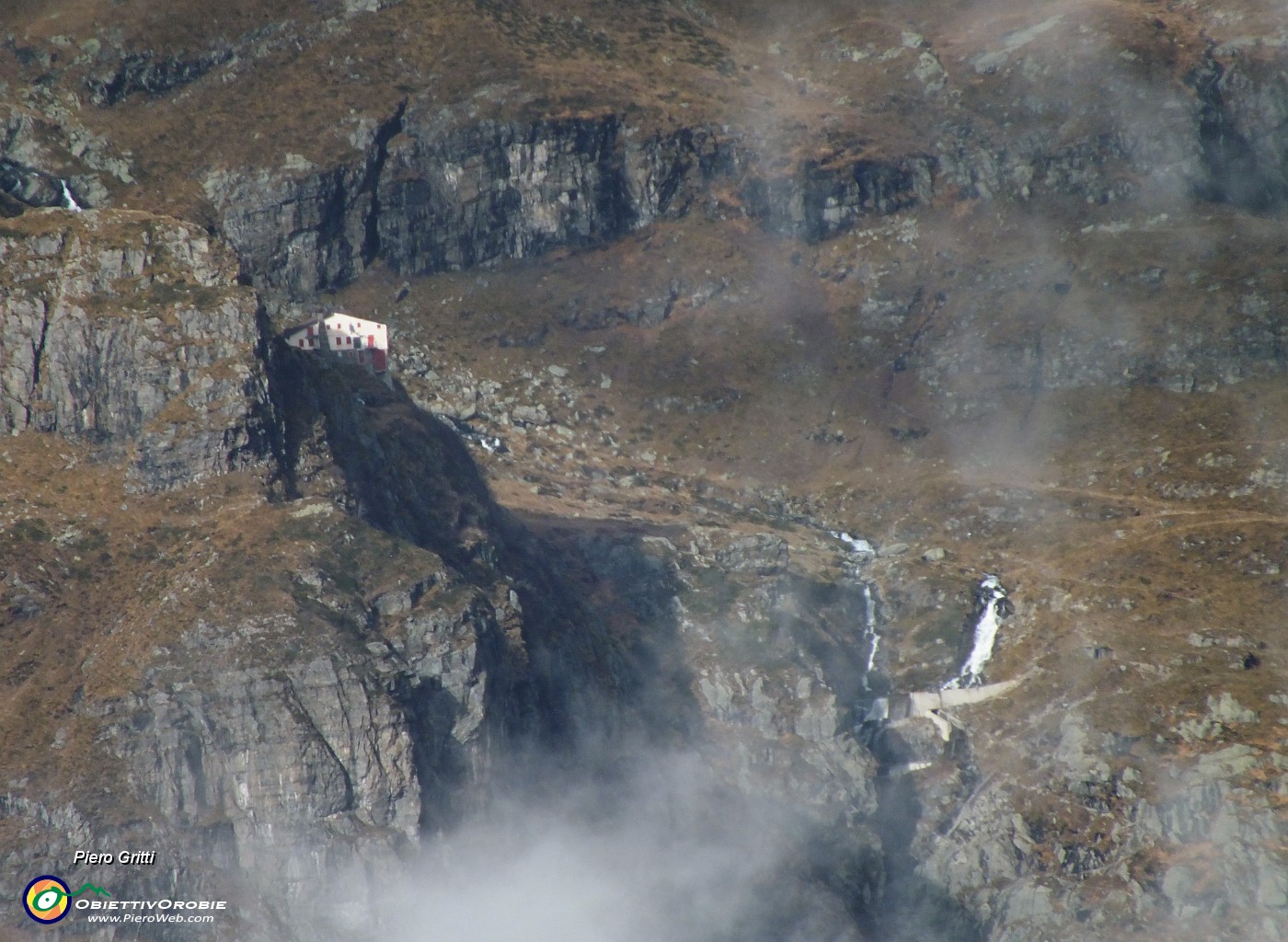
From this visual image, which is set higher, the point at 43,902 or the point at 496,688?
the point at 496,688

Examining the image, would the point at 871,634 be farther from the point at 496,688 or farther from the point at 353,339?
the point at 353,339

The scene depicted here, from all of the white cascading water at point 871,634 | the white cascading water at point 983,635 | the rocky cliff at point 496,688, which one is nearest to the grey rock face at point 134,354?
the rocky cliff at point 496,688

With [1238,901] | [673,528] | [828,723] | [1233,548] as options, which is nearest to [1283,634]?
[1233,548]

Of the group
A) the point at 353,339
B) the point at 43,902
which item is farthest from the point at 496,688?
the point at 353,339

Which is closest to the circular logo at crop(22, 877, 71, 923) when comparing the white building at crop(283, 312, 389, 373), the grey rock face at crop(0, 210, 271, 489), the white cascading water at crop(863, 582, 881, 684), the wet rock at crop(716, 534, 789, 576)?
the grey rock face at crop(0, 210, 271, 489)

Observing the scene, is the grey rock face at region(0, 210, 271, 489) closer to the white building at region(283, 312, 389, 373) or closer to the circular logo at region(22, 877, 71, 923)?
the white building at region(283, 312, 389, 373)

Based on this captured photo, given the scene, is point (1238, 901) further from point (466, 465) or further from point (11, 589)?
point (11, 589)
